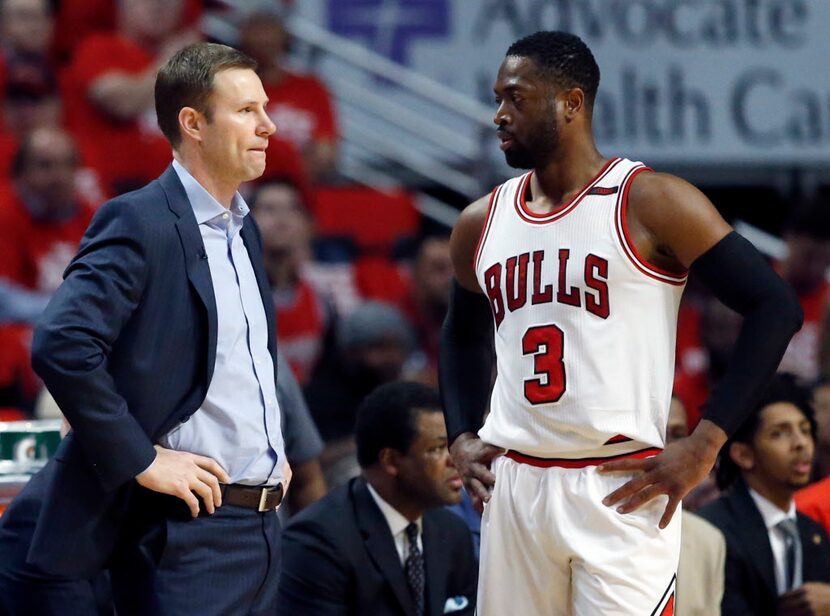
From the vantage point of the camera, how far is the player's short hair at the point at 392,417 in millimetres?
5109

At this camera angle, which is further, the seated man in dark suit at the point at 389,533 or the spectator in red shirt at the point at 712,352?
the spectator in red shirt at the point at 712,352

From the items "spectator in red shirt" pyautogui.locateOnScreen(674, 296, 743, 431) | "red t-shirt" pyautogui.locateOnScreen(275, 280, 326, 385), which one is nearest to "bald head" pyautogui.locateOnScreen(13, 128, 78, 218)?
"red t-shirt" pyautogui.locateOnScreen(275, 280, 326, 385)

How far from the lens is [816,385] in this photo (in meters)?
7.03

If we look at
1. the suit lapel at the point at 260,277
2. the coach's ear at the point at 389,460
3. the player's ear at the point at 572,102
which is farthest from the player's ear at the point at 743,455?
the suit lapel at the point at 260,277

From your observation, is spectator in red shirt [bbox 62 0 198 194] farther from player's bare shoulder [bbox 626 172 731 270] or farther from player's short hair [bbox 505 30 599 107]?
player's bare shoulder [bbox 626 172 731 270]

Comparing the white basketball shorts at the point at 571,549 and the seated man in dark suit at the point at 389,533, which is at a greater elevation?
the white basketball shorts at the point at 571,549

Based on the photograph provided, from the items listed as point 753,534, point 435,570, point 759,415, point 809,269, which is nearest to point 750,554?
point 753,534

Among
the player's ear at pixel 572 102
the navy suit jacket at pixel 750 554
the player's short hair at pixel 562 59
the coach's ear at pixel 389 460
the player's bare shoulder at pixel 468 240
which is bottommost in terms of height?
the navy suit jacket at pixel 750 554

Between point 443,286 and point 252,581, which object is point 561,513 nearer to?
point 252,581

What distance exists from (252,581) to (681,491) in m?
1.00

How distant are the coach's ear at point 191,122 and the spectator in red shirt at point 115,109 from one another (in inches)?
169

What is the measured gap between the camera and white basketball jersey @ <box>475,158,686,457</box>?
3543mm

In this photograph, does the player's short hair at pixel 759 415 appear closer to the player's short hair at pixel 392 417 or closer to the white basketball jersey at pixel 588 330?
the player's short hair at pixel 392 417

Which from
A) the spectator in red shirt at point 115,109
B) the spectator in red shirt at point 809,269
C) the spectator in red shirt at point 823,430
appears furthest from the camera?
the spectator in red shirt at point 809,269
